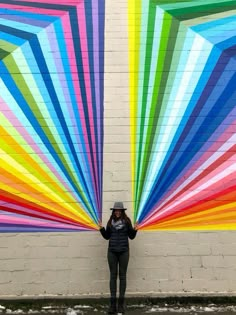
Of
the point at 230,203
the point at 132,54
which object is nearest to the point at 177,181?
the point at 230,203

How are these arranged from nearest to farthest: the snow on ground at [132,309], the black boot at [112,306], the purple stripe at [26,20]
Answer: the black boot at [112,306] → the snow on ground at [132,309] → the purple stripe at [26,20]

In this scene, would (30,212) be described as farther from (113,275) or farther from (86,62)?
(86,62)

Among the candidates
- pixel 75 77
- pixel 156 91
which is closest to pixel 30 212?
pixel 75 77

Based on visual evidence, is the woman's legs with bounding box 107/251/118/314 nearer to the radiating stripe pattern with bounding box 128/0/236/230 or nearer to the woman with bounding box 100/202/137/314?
the woman with bounding box 100/202/137/314

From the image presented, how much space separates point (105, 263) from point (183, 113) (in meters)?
2.78

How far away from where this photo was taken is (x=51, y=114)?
6953mm

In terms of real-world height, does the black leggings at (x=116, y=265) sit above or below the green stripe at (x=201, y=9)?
below

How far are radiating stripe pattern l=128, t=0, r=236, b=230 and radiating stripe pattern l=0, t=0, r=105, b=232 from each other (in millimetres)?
703

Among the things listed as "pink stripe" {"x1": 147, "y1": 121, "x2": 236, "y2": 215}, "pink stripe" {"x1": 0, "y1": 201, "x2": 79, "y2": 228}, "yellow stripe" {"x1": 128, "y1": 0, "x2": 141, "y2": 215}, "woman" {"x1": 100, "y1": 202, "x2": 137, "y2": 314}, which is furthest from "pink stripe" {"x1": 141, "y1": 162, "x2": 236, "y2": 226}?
"pink stripe" {"x1": 0, "y1": 201, "x2": 79, "y2": 228}

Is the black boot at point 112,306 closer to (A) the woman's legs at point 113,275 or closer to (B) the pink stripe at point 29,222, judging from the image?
(A) the woman's legs at point 113,275

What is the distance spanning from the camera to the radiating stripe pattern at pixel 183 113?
6.59 meters

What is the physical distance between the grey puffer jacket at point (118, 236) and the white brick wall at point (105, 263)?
0.58 meters

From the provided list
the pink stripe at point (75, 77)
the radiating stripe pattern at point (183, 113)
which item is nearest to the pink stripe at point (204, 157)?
the radiating stripe pattern at point (183, 113)

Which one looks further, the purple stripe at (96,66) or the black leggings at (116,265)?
the purple stripe at (96,66)
